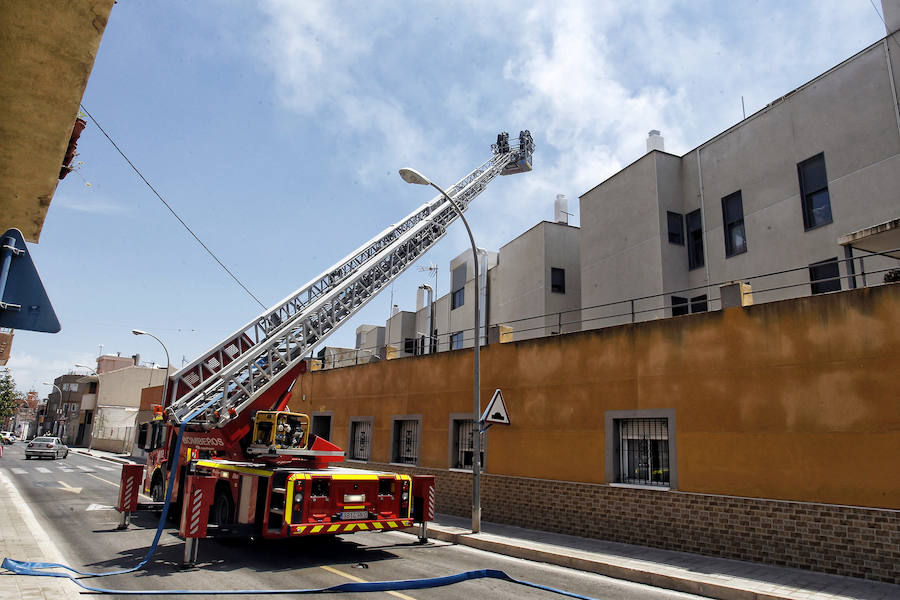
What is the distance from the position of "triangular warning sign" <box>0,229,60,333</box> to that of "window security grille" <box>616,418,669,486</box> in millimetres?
11603

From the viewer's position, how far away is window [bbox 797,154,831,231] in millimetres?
15211

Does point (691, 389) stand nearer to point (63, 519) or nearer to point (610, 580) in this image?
point (610, 580)

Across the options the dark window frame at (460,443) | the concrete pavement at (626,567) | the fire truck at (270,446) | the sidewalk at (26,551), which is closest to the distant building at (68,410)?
the sidewalk at (26,551)

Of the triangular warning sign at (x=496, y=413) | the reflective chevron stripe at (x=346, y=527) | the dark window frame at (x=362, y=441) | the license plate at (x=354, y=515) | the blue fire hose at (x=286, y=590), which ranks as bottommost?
the blue fire hose at (x=286, y=590)

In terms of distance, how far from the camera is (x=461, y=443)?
17344 millimetres

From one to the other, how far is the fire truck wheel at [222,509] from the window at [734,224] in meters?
15.6

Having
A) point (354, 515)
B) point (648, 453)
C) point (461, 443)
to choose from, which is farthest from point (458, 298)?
point (354, 515)

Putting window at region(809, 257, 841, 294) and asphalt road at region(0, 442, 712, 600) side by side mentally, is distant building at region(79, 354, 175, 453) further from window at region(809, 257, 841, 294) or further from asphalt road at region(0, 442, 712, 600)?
window at region(809, 257, 841, 294)

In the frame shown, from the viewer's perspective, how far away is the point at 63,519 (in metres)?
14.1

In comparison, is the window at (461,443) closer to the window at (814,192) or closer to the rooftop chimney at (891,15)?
the window at (814,192)

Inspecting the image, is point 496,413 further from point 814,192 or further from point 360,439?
point 814,192

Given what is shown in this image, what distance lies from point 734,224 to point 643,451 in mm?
9074

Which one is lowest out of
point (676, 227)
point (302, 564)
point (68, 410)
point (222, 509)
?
point (302, 564)

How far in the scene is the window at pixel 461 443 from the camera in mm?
17031
